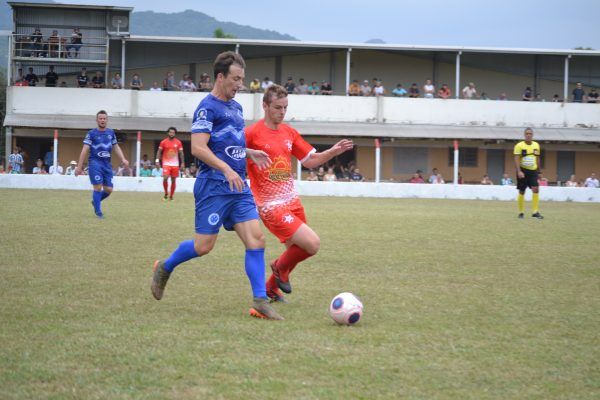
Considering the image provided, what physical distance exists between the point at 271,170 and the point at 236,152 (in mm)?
835

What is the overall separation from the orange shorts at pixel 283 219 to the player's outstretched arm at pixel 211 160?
3.08ft

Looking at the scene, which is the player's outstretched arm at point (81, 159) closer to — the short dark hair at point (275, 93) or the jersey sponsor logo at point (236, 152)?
the short dark hair at point (275, 93)

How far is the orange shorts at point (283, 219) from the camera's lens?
7.56 m

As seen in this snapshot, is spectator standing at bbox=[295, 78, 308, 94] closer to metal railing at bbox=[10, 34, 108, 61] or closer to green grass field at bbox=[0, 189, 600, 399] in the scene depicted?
metal railing at bbox=[10, 34, 108, 61]

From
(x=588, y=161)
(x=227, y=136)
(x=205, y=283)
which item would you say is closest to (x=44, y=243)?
(x=205, y=283)

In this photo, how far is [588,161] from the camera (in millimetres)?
42938

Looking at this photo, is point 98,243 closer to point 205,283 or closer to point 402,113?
point 205,283

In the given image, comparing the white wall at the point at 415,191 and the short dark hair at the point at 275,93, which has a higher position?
the short dark hair at the point at 275,93

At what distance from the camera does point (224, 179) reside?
680 centimetres

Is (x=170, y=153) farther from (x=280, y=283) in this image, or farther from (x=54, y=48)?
(x=280, y=283)

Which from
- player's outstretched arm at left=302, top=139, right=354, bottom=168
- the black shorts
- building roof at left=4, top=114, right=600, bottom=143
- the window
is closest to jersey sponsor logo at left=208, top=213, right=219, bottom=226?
player's outstretched arm at left=302, top=139, right=354, bottom=168

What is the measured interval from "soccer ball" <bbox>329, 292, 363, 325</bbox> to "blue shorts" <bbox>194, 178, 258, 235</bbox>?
1.10 m

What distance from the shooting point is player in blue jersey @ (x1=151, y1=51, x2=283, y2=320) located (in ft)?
22.2

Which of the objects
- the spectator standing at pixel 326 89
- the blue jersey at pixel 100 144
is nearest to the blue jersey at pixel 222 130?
the blue jersey at pixel 100 144
